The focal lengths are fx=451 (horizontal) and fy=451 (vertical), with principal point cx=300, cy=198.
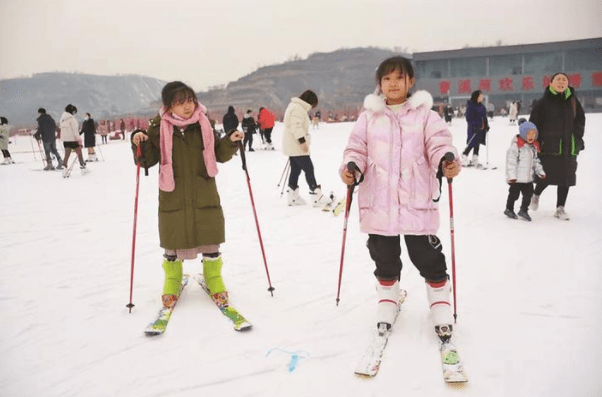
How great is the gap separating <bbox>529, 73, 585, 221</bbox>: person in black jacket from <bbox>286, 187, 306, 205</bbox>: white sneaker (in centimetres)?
337

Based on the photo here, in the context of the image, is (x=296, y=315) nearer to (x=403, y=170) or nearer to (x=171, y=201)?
(x=171, y=201)

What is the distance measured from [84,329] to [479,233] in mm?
4099

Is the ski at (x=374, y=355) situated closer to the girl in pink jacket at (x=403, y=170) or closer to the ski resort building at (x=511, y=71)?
the girl in pink jacket at (x=403, y=170)

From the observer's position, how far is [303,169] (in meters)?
6.69

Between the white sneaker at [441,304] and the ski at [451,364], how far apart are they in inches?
4.9

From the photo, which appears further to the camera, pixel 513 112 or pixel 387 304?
pixel 513 112

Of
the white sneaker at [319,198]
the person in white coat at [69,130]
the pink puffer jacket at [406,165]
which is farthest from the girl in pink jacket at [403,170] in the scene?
the person in white coat at [69,130]

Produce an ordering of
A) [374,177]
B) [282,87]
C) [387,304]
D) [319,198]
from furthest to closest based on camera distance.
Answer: [282,87] < [319,198] < [387,304] < [374,177]

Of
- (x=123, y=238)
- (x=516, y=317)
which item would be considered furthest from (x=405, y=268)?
(x=123, y=238)

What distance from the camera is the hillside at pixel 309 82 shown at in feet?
432

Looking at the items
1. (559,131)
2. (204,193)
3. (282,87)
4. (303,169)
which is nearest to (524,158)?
(559,131)

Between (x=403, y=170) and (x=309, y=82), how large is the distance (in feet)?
504

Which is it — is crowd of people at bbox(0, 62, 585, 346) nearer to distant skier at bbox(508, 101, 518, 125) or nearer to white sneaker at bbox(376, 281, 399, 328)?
white sneaker at bbox(376, 281, 399, 328)

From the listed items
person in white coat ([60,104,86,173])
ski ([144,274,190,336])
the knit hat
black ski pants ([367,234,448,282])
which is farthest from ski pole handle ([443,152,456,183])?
person in white coat ([60,104,86,173])
